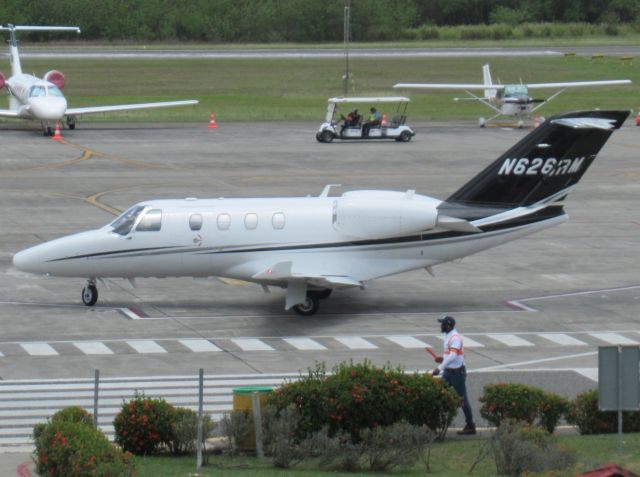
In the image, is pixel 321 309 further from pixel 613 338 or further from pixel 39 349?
pixel 39 349

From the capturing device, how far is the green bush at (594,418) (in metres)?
19.4

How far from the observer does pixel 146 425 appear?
1812 cm

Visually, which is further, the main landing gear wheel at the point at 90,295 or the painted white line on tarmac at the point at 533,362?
the main landing gear wheel at the point at 90,295

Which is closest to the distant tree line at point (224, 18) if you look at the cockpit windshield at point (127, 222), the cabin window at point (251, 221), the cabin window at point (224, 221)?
the cockpit windshield at point (127, 222)

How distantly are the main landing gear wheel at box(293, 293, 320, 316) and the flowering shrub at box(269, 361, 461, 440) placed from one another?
36.5ft

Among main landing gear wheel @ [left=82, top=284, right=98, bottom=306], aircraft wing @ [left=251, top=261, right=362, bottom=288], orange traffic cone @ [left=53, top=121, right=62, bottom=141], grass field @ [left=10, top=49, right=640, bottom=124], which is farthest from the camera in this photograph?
grass field @ [left=10, top=49, right=640, bottom=124]

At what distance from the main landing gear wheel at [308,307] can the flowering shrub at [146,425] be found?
11.8 metres

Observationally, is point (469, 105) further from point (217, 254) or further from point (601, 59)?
point (217, 254)

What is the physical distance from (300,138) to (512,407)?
48.6m

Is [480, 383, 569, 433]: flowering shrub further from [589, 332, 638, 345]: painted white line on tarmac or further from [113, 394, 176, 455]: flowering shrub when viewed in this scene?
[589, 332, 638, 345]: painted white line on tarmac

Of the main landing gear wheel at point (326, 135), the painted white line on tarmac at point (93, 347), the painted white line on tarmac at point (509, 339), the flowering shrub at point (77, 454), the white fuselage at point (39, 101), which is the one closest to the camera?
the flowering shrub at point (77, 454)

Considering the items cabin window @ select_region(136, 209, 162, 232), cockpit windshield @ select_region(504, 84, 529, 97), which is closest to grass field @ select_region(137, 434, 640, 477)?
cabin window @ select_region(136, 209, 162, 232)

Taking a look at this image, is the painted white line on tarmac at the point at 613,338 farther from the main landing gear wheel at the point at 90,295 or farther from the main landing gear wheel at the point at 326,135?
the main landing gear wheel at the point at 326,135

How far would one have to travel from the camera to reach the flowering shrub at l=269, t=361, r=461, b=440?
18109 millimetres
